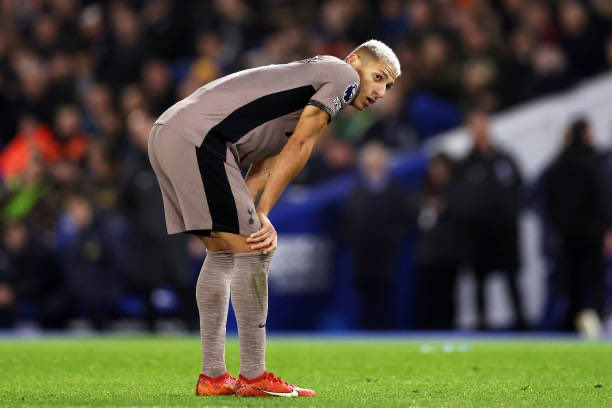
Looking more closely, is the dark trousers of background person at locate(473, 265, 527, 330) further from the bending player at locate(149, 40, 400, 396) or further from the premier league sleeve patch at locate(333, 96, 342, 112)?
the premier league sleeve patch at locate(333, 96, 342, 112)

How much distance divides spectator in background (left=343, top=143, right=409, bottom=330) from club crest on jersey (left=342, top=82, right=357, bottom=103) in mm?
8351

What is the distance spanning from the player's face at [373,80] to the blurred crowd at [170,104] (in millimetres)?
8208

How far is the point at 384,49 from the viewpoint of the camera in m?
6.69

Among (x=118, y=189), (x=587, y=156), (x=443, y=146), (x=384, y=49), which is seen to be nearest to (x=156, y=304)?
(x=118, y=189)

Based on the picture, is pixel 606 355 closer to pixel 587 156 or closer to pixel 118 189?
pixel 587 156

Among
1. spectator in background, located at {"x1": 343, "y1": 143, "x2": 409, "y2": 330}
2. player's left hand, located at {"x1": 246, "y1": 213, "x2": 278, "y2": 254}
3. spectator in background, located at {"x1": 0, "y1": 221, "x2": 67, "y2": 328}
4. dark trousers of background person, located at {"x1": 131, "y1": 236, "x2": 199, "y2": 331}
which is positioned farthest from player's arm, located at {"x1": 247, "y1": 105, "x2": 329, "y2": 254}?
spectator in background, located at {"x1": 0, "y1": 221, "x2": 67, "y2": 328}

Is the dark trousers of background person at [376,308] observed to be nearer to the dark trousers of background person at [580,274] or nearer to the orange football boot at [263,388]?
the dark trousers of background person at [580,274]

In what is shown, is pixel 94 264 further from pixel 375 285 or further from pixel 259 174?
pixel 259 174

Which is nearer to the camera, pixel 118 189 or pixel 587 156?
pixel 587 156

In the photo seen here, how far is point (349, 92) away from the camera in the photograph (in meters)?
6.47

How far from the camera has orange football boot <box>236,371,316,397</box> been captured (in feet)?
21.0

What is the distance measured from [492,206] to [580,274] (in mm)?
1282

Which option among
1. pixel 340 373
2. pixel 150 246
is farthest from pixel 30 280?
pixel 340 373

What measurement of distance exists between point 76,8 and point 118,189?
21.2 feet
